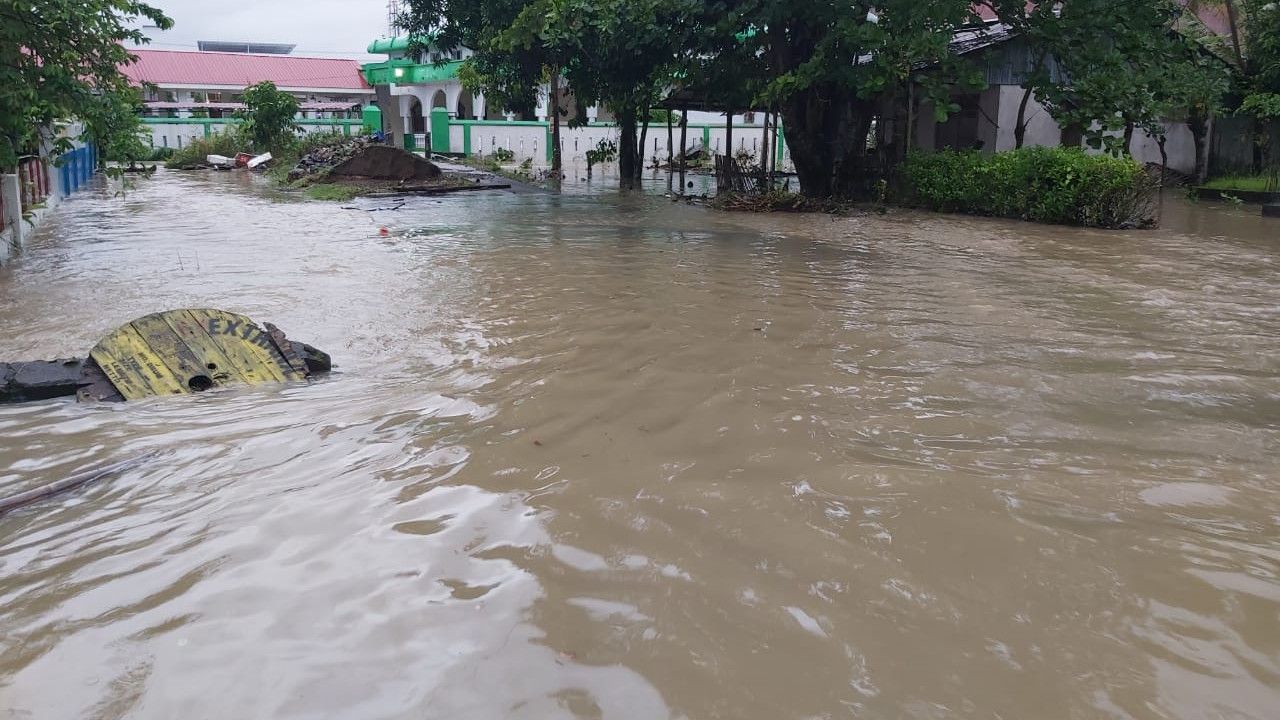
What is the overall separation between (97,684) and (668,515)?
1.95 metres

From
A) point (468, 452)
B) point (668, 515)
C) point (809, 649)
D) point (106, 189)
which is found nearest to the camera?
point (809, 649)

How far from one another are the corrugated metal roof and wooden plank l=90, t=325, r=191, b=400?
→ 40870 mm

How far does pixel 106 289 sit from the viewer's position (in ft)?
29.0

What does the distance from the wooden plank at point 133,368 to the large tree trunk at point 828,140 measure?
46.3 ft

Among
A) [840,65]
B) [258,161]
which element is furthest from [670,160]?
[258,161]

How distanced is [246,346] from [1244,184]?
68.9ft

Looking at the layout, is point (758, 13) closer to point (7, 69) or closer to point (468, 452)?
point (7, 69)

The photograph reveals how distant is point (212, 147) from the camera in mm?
32875

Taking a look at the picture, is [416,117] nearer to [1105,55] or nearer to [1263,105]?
[1263,105]

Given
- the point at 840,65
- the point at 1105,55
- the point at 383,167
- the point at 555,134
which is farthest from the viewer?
the point at 555,134

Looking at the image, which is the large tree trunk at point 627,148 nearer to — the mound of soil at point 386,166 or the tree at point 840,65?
the mound of soil at point 386,166

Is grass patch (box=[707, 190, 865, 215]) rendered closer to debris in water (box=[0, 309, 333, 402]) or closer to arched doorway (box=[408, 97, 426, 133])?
debris in water (box=[0, 309, 333, 402])

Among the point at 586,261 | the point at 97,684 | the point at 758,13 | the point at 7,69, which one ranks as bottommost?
the point at 97,684

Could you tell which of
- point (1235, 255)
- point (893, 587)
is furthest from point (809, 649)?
point (1235, 255)
